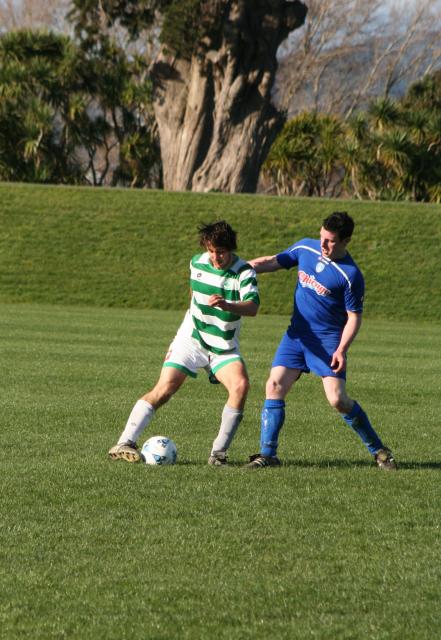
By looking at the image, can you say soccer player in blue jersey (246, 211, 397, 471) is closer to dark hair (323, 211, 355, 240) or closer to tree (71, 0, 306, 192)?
dark hair (323, 211, 355, 240)

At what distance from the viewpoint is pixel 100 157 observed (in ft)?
235

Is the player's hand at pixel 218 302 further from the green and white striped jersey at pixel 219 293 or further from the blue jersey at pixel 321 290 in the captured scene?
the blue jersey at pixel 321 290

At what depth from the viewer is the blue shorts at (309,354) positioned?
8234 millimetres

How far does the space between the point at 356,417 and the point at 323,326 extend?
0.68m

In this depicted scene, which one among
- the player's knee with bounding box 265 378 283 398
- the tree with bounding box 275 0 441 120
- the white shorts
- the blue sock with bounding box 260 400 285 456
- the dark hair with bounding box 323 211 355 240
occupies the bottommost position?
the tree with bounding box 275 0 441 120

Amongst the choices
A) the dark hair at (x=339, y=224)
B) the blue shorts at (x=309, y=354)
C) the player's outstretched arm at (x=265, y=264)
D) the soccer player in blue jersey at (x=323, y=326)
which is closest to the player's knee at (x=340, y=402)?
the soccer player in blue jersey at (x=323, y=326)

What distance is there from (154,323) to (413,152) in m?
19.3

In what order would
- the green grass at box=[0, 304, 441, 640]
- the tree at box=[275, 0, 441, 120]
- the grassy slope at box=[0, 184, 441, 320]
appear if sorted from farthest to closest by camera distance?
the tree at box=[275, 0, 441, 120]
the grassy slope at box=[0, 184, 441, 320]
the green grass at box=[0, 304, 441, 640]

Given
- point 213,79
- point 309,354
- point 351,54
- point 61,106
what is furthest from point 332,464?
point 351,54

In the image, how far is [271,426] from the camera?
834 cm

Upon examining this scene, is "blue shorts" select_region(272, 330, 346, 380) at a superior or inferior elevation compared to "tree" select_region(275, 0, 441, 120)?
superior

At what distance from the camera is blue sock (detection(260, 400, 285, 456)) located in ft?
27.3

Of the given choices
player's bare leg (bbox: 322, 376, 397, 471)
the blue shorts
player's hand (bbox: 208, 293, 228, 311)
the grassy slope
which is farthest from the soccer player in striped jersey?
the grassy slope

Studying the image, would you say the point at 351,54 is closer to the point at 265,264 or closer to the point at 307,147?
the point at 307,147
